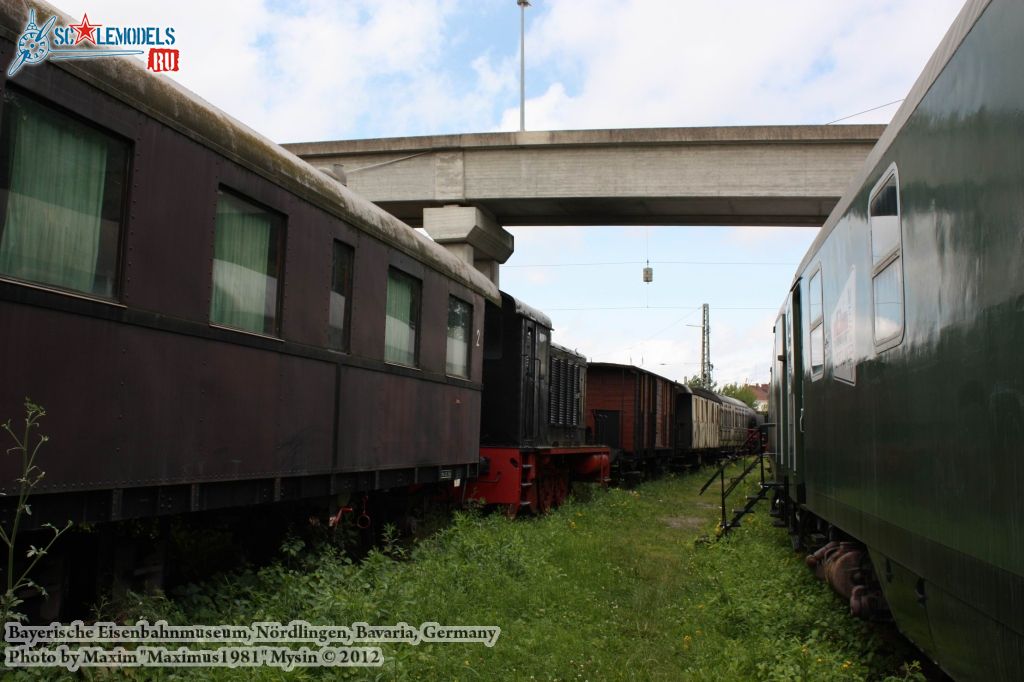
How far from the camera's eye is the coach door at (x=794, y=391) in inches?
352

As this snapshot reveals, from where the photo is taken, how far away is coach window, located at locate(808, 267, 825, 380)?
7.24 meters

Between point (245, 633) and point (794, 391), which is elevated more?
point (794, 391)

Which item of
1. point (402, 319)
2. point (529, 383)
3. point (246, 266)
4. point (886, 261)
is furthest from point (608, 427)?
point (886, 261)

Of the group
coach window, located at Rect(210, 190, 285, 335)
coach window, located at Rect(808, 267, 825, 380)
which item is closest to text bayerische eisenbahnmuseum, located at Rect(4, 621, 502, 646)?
coach window, located at Rect(210, 190, 285, 335)

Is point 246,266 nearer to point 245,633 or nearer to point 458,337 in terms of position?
point 245,633

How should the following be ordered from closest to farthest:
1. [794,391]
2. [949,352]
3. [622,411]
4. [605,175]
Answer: [949,352] < [794,391] < [605,175] < [622,411]

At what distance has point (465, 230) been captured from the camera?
19.2 meters

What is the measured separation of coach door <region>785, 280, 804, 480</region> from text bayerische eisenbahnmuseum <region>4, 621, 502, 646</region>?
4289 mm

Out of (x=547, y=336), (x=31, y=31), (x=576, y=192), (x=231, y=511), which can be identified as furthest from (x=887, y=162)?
(x=576, y=192)

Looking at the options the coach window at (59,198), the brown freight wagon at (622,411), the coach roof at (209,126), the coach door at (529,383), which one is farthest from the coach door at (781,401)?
the brown freight wagon at (622,411)

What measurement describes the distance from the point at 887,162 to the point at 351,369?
4.72 m

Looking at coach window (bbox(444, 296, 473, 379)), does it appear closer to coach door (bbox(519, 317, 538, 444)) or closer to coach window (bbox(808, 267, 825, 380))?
coach door (bbox(519, 317, 538, 444))

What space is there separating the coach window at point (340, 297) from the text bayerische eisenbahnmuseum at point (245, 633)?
2.65 metres

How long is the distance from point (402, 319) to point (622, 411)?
15046 millimetres
